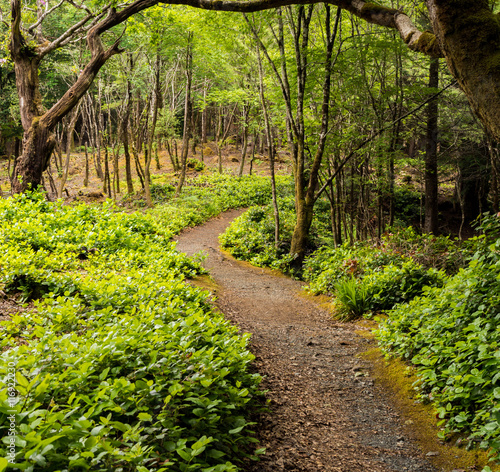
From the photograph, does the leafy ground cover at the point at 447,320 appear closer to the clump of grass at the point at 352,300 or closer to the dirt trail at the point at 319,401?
the clump of grass at the point at 352,300

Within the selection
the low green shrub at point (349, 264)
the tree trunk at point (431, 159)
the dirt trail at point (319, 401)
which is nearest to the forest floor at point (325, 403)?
the dirt trail at point (319, 401)

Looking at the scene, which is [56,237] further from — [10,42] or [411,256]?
[411,256]

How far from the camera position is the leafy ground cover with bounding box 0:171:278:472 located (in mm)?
1854

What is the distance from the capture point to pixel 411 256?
7426 millimetres

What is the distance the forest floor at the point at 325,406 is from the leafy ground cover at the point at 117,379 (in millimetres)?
368

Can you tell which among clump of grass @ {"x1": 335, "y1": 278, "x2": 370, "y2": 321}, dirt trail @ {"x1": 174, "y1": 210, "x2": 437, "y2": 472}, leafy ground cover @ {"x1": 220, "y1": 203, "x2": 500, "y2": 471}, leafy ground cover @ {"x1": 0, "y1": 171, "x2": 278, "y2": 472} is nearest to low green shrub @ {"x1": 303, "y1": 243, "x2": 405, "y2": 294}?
leafy ground cover @ {"x1": 220, "y1": 203, "x2": 500, "y2": 471}

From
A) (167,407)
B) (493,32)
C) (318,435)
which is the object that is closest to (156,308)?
(167,407)

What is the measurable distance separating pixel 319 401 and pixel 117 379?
2341 millimetres

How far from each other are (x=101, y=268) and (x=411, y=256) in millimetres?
5861

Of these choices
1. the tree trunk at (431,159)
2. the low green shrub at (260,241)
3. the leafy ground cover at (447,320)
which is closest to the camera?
the leafy ground cover at (447,320)

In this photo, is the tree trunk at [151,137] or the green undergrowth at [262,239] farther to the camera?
the tree trunk at [151,137]

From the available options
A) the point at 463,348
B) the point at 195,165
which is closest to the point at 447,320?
the point at 463,348

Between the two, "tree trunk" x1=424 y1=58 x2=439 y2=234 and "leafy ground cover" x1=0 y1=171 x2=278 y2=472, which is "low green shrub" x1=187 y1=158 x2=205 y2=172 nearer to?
"tree trunk" x1=424 y1=58 x2=439 y2=234

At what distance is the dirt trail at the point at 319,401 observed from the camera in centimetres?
291
